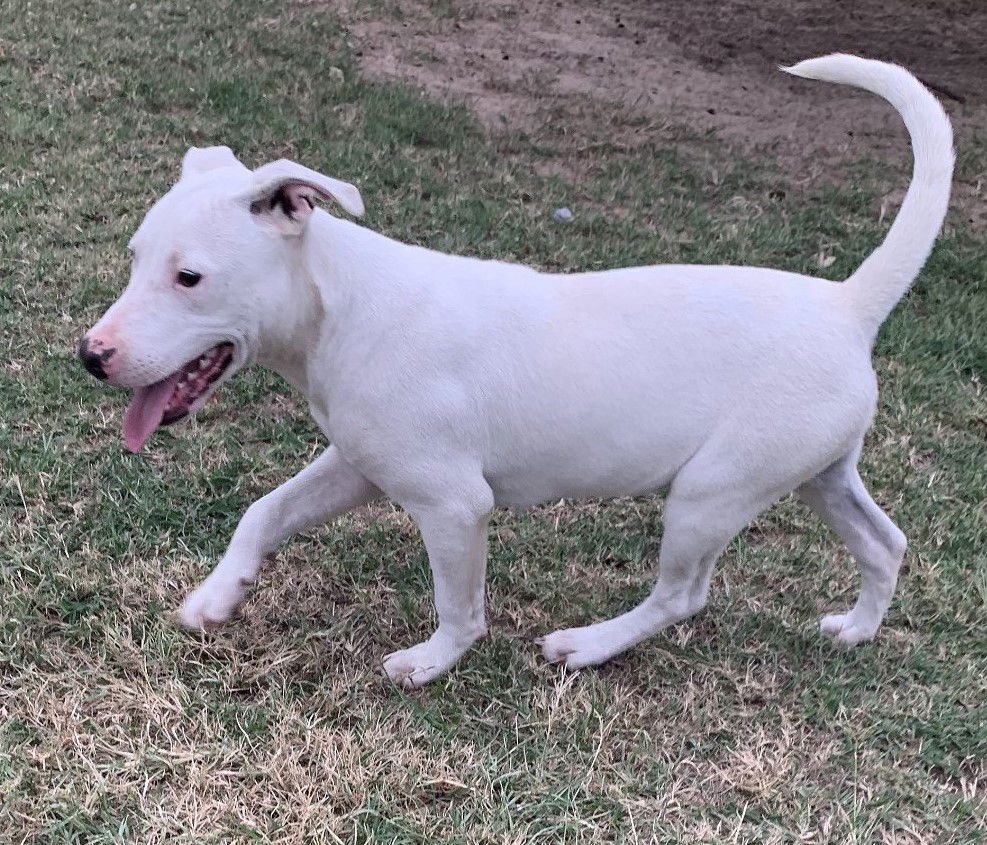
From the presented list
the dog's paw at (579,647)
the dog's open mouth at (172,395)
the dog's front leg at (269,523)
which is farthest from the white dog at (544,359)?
the dog's paw at (579,647)

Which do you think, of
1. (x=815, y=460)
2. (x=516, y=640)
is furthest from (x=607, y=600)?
(x=815, y=460)

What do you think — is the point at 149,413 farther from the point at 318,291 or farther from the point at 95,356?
the point at 318,291

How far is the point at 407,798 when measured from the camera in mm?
2439

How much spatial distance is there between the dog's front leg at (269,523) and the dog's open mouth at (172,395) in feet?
1.74

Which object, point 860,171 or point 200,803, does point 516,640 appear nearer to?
point 200,803

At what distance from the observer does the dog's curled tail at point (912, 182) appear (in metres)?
2.39

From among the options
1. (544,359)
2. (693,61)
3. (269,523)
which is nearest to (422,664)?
(269,523)

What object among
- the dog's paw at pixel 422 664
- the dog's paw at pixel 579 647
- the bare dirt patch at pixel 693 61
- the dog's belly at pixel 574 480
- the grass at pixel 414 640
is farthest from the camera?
the bare dirt patch at pixel 693 61

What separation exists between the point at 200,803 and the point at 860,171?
554cm

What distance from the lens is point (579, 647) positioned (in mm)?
2891

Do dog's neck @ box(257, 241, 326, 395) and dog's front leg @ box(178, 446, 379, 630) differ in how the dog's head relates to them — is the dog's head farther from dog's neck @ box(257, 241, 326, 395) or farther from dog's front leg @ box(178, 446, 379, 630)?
dog's front leg @ box(178, 446, 379, 630)

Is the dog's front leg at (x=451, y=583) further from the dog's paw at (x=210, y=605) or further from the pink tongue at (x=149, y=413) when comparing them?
the pink tongue at (x=149, y=413)

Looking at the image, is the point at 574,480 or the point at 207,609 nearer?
the point at 574,480

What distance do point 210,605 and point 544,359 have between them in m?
1.23
